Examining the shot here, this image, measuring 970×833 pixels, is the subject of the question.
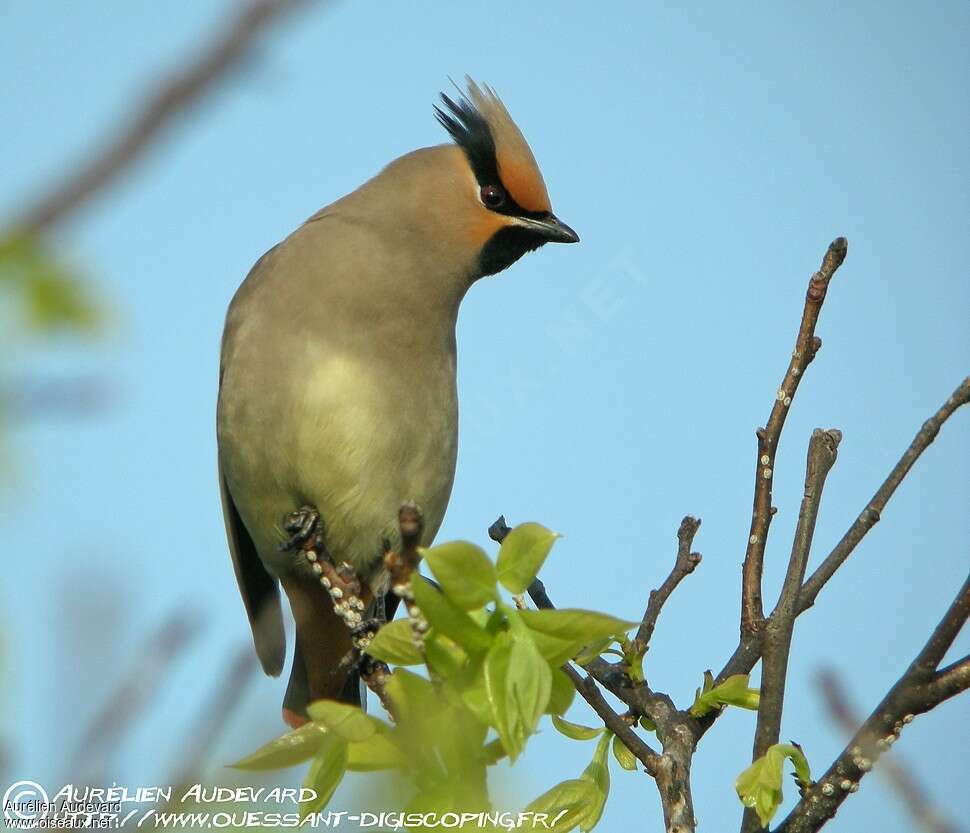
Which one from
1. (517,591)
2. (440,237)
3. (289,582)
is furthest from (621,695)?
(440,237)

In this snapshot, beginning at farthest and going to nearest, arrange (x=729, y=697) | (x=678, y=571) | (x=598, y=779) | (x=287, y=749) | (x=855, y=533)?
(x=678, y=571) → (x=855, y=533) → (x=729, y=697) → (x=598, y=779) → (x=287, y=749)

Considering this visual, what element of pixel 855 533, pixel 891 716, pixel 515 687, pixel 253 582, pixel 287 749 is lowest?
pixel 253 582

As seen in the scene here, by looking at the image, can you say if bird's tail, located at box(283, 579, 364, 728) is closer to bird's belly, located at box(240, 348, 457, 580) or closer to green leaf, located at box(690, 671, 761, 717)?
bird's belly, located at box(240, 348, 457, 580)

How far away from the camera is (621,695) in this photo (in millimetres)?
2254

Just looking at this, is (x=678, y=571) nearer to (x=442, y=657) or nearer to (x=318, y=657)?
(x=442, y=657)

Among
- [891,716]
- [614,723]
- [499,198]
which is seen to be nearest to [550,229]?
[499,198]

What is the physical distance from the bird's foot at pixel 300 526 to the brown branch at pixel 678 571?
1475mm

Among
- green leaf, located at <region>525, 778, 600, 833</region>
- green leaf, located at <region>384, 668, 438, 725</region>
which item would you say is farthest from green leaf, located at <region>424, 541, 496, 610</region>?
green leaf, located at <region>525, 778, 600, 833</region>

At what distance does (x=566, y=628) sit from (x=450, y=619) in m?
0.14

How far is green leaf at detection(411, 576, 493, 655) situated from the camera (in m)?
1.61

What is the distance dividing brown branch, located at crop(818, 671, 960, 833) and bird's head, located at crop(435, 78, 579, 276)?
8.58 ft

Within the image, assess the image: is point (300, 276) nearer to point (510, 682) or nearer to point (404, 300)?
point (404, 300)

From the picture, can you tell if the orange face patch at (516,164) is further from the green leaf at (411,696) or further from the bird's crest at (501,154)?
the green leaf at (411,696)

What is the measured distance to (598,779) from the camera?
199 cm
